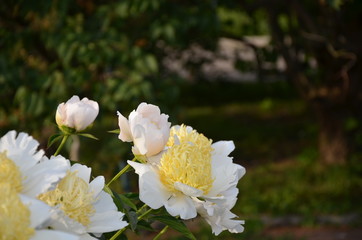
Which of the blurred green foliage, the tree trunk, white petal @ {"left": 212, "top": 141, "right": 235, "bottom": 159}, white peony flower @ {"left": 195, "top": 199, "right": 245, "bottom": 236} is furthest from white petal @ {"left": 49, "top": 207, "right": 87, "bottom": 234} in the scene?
the tree trunk

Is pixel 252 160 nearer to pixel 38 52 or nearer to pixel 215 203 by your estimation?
pixel 38 52

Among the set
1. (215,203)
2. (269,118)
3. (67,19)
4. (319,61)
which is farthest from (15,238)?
(269,118)

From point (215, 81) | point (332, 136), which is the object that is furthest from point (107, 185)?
point (215, 81)

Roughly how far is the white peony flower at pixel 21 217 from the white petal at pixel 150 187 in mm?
291

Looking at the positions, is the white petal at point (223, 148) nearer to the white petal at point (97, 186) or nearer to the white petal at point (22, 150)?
the white petal at point (97, 186)

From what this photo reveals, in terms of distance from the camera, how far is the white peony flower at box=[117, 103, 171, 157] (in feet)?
3.98

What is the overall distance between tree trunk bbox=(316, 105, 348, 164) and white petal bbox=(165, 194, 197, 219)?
677 centimetres

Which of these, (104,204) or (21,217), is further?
(104,204)

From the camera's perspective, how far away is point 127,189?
614 centimetres

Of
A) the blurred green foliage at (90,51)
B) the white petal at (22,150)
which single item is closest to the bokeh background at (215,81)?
the blurred green foliage at (90,51)

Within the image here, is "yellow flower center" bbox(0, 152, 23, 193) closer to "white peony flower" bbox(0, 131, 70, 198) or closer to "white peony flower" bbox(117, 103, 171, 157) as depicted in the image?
"white peony flower" bbox(0, 131, 70, 198)

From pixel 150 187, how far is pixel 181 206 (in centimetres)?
6

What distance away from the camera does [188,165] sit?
1194mm

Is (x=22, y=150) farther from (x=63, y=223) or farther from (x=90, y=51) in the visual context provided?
(x=90, y=51)
